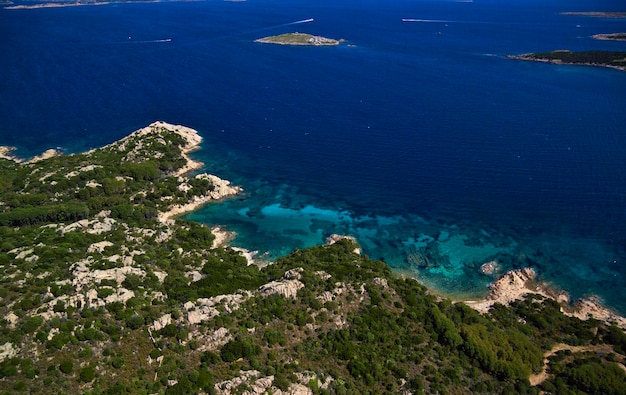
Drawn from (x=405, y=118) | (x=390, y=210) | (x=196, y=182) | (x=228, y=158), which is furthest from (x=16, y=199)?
(x=405, y=118)

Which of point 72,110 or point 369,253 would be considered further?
point 72,110

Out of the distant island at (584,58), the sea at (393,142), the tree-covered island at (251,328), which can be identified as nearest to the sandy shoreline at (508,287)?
the tree-covered island at (251,328)

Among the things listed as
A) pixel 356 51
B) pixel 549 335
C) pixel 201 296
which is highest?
pixel 356 51

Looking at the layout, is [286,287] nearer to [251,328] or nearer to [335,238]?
[251,328]

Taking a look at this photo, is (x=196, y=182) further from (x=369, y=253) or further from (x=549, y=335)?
(x=549, y=335)

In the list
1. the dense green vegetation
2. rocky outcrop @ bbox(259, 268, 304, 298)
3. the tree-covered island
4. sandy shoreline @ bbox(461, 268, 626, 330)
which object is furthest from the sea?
rocky outcrop @ bbox(259, 268, 304, 298)

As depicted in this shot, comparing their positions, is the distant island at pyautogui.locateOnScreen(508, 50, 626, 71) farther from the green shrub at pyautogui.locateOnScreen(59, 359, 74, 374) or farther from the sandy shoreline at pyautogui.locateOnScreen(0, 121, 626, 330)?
the green shrub at pyautogui.locateOnScreen(59, 359, 74, 374)

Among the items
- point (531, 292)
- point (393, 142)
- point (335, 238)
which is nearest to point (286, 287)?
point (335, 238)
